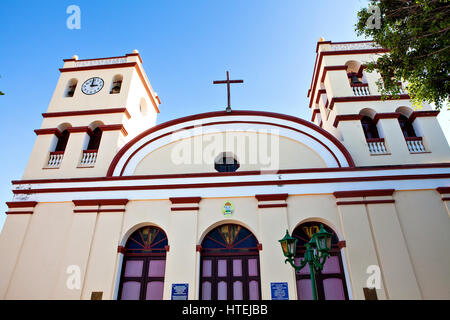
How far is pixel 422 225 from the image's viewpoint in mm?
9680

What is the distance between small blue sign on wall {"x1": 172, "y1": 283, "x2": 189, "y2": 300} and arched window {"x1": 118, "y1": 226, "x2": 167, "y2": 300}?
24.6 inches

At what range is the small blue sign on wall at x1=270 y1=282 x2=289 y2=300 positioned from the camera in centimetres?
890

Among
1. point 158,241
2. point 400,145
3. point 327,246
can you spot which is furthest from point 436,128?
point 158,241

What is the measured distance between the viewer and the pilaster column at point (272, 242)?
9117mm

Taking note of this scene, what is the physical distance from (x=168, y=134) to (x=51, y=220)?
5091mm

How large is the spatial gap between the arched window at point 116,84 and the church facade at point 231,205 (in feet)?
4.77

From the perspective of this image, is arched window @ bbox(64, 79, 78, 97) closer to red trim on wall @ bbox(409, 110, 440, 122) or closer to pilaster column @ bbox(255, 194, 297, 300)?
pilaster column @ bbox(255, 194, 297, 300)

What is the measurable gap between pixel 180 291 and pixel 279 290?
114 inches

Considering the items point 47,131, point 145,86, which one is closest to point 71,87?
point 47,131

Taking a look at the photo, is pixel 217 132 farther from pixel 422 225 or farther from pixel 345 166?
pixel 422 225

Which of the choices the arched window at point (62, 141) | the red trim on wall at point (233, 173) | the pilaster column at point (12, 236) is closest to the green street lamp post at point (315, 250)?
the red trim on wall at point (233, 173)

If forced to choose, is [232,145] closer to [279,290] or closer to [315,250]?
[279,290]

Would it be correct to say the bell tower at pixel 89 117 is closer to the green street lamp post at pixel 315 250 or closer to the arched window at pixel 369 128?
the green street lamp post at pixel 315 250
